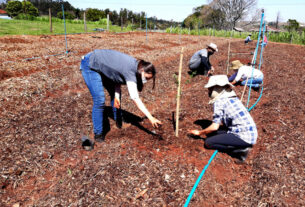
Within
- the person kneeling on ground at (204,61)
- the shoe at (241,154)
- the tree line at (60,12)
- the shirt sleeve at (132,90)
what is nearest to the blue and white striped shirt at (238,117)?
the shoe at (241,154)

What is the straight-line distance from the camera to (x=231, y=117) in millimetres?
3084

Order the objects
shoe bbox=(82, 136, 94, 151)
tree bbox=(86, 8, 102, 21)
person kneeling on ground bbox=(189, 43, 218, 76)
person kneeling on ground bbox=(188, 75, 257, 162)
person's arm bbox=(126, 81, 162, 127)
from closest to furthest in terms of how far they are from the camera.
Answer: person's arm bbox=(126, 81, 162, 127)
person kneeling on ground bbox=(188, 75, 257, 162)
shoe bbox=(82, 136, 94, 151)
person kneeling on ground bbox=(189, 43, 218, 76)
tree bbox=(86, 8, 102, 21)

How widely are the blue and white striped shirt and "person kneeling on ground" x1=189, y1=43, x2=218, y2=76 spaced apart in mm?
4638

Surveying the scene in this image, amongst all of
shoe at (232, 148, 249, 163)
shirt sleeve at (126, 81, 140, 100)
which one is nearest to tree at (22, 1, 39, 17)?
shirt sleeve at (126, 81, 140, 100)

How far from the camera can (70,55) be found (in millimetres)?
9805

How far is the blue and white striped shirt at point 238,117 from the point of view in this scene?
9.82 feet

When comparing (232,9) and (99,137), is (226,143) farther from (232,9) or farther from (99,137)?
(232,9)

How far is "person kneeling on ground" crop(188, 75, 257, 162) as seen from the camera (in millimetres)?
2986

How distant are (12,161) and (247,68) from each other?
6210 millimetres

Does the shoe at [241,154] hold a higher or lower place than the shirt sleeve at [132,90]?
lower

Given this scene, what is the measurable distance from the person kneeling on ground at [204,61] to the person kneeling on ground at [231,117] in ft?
15.2

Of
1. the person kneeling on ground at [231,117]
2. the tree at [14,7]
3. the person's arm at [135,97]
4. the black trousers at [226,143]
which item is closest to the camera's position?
the person's arm at [135,97]

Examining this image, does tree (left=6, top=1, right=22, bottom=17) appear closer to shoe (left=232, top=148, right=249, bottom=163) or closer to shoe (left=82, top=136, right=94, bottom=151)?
shoe (left=82, top=136, right=94, bottom=151)

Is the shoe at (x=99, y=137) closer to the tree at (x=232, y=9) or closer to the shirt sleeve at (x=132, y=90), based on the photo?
the shirt sleeve at (x=132, y=90)
